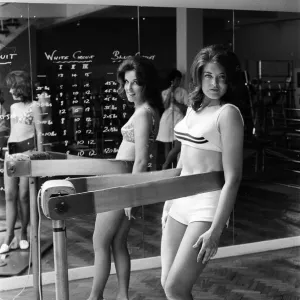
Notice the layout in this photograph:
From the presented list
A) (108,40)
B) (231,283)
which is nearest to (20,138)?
(108,40)

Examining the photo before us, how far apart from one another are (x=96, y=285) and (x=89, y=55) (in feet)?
5.80

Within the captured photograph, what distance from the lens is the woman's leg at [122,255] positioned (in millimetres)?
4168

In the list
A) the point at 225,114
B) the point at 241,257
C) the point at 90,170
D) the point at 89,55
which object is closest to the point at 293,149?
the point at 241,257

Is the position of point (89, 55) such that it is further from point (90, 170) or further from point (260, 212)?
point (260, 212)

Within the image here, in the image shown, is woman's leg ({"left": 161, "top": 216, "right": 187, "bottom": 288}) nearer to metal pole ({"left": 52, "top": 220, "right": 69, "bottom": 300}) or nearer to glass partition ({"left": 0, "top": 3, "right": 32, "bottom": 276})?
metal pole ({"left": 52, "top": 220, "right": 69, "bottom": 300})

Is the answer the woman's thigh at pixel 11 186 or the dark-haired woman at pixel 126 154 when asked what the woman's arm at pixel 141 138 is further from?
the woman's thigh at pixel 11 186

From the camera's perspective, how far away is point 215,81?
124 inches

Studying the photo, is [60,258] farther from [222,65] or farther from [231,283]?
[231,283]

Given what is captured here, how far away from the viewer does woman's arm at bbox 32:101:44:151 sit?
4.91 meters

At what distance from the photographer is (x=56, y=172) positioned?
3.89 metres

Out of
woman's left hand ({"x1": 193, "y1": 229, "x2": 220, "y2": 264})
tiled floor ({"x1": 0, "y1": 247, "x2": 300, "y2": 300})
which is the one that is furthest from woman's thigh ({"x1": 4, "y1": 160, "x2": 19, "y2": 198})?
woman's left hand ({"x1": 193, "y1": 229, "x2": 220, "y2": 264})

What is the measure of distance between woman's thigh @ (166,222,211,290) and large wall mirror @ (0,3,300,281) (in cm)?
221

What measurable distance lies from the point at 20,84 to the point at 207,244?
236 cm

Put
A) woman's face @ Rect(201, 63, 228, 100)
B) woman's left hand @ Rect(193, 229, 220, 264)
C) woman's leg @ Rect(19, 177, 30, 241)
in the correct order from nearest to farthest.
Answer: woman's left hand @ Rect(193, 229, 220, 264) → woman's face @ Rect(201, 63, 228, 100) → woman's leg @ Rect(19, 177, 30, 241)
